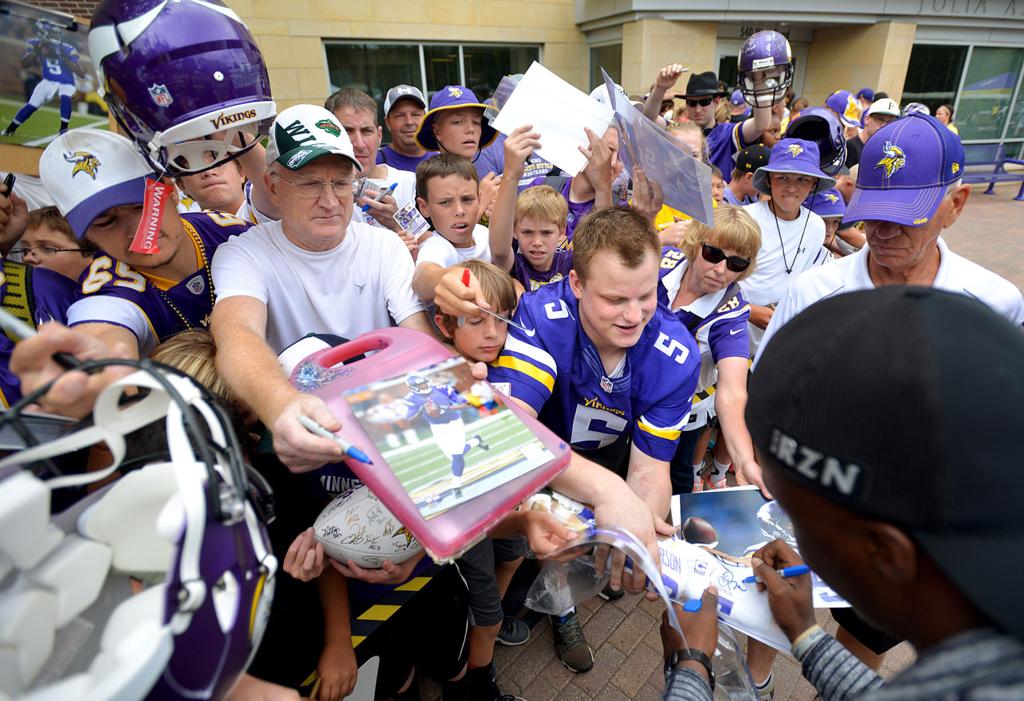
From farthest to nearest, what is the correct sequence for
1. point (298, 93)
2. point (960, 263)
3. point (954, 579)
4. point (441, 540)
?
point (298, 93) < point (960, 263) < point (441, 540) < point (954, 579)

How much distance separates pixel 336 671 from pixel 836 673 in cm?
146

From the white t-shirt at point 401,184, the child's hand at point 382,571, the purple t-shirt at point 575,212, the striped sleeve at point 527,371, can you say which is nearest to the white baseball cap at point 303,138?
the striped sleeve at point 527,371

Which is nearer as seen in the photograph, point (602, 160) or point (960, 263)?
point (960, 263)

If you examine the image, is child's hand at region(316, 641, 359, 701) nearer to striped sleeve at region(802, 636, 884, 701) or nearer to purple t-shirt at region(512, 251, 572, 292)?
striped sleeve at region(802, 636, 884, 701)

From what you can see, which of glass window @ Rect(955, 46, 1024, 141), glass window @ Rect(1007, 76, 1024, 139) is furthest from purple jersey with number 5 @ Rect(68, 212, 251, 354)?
glass window @ Rect(1007, 76, 1024, 139)

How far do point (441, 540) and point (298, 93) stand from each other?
11229mm

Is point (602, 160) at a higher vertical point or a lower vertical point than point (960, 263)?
higher

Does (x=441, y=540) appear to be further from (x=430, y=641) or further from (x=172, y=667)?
(x=430, y=641)

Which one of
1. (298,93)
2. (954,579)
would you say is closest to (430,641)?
(954,579)

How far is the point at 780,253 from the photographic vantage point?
12.1ft

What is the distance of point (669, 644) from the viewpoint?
151 centimetres

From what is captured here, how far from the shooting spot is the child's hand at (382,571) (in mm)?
1527

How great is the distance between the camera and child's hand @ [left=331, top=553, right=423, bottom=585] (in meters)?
1.53

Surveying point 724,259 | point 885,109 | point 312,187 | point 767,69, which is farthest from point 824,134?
point 312,187
